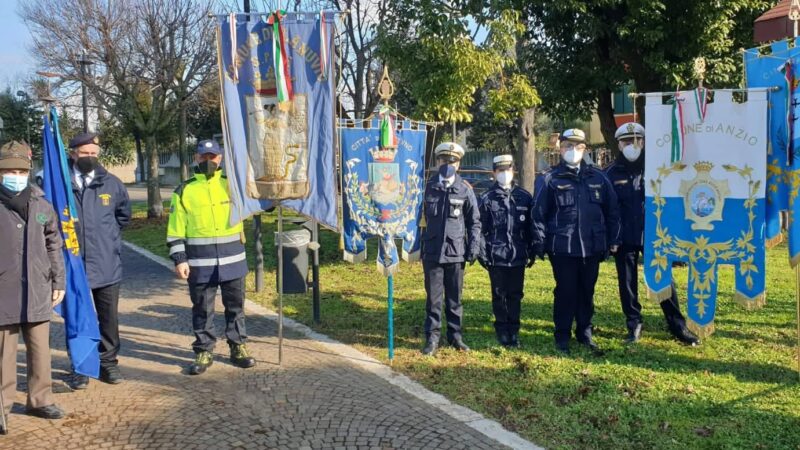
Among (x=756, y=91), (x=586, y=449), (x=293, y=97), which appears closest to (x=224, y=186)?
(x=293, y=97)

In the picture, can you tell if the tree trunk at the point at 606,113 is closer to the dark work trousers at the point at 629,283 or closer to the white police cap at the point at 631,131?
the white police cap at the point at 631,131

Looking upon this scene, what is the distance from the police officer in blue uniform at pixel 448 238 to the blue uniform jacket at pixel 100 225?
2.87 meters

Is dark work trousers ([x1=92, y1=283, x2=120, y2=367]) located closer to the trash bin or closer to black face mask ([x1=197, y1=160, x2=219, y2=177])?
black face mask ([x1=197, y1=160, x2=219, y2=177])

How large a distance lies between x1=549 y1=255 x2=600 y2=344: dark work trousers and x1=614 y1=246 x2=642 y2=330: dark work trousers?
0.44 meters

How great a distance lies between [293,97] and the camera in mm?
6090

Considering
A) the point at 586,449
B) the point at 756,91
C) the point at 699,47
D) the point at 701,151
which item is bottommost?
the point at 586,449

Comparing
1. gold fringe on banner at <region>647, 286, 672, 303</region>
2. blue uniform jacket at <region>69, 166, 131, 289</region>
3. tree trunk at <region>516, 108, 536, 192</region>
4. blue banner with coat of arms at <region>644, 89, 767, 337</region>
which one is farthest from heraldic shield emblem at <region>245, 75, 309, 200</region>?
tree trunk at <region>516, 108, 536, 192</region>

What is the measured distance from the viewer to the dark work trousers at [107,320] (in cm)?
574

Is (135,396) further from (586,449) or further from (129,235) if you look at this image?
(129,235)

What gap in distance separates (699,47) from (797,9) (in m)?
5.21

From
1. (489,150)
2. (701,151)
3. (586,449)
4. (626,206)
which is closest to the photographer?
(586,449)

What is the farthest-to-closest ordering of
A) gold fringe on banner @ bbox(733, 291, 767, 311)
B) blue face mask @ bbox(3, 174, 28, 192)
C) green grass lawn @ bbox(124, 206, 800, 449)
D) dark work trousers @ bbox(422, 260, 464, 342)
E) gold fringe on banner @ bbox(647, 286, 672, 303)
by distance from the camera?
dark work trousers @ bbox(422, 260, 464, 342) → gold fringe on banner @ bbox(647, 286, 672, 303) → gold fringe on banner @ bbox(733, 291, 767, 311) → blue face mask @ bbox(3, 174, 28, 192) → green grass lawn @ bbox(124, 206, 800, 449)

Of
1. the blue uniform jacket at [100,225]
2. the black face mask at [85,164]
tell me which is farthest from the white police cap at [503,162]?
the black face mask at [85,164]

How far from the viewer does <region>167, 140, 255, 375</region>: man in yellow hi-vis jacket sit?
231 inches
